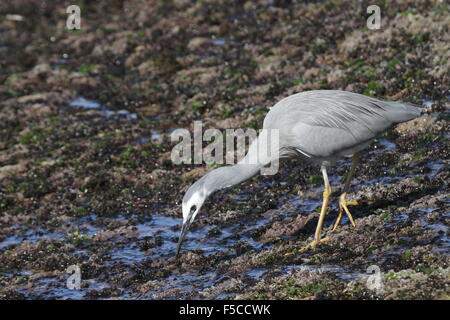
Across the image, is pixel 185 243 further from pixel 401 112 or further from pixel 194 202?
pixel 401 112

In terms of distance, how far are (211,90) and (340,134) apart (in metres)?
10.6

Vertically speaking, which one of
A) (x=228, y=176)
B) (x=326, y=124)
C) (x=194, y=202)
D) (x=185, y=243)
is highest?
(x=326, y=124)

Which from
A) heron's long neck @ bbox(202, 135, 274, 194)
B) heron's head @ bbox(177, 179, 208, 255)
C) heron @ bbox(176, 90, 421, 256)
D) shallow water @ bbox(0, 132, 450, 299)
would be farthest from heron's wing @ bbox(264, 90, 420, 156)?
heron's head @ bbox(177, 179, 208, 255)

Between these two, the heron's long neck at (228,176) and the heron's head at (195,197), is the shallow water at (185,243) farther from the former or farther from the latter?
the heron's long neck at (228,176)

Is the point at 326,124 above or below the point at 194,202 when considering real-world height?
above

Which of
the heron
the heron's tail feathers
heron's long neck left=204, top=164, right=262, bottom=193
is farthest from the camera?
the heron's tail feathers

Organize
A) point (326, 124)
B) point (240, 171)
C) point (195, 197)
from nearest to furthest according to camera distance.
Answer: point (195, 197) → point (240, 171) → point (326, 124)

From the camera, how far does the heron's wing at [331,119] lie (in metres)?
11.6

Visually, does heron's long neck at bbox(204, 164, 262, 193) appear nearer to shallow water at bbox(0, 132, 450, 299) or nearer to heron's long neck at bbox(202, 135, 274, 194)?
heron's long neck at bbox(202, 135, 274, 194)

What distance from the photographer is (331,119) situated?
11844 millimetres

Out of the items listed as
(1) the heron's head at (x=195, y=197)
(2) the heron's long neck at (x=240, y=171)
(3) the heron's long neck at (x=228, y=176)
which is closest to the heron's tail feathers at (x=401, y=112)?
(2) the heron's long neck at (x=240, y=171)

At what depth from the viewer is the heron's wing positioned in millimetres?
11633

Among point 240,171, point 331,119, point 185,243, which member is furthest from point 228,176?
point 185,243

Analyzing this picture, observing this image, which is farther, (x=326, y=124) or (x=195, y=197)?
(x=326, y=124)
